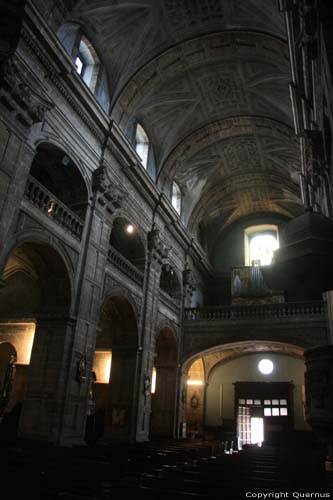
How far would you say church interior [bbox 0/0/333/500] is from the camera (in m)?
5.80

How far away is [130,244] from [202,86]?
6807 millimetres

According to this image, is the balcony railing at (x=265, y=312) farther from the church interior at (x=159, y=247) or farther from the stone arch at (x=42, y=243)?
the stone arch at (x=42, y=243)

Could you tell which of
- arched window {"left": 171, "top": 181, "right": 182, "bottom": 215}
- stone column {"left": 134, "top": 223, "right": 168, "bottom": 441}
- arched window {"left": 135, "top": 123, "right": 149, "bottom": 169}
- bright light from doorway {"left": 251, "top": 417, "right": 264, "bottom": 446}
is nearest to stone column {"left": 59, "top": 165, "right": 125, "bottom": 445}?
stone column {"left": 134, "top": 223, "right": 168, "bottom": 441}

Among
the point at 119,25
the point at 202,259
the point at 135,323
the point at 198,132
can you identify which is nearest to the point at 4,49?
the point at 119,25

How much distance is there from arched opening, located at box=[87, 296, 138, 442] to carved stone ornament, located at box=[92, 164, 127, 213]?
3.15 meters

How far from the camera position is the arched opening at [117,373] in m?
14.0

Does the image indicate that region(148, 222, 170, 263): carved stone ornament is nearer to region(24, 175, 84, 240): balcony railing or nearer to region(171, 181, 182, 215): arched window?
region(171, 181, 182, 215): arched window

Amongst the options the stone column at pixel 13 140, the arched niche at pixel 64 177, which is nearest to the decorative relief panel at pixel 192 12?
the arched niche at pixel 64 177

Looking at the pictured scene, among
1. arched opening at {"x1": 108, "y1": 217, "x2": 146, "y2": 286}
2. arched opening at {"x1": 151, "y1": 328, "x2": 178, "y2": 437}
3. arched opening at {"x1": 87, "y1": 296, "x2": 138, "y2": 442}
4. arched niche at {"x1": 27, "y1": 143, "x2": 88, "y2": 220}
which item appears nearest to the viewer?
arched niche at {"x1": 27, "y1": 143, "x2": 88, "y2": 220}

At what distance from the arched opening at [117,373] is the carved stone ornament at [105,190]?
10.3 ft

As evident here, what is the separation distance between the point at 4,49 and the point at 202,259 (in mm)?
15593

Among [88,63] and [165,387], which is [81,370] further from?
[88,63]

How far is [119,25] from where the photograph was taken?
1322cm

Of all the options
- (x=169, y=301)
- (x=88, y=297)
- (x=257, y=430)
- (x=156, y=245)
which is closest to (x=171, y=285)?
(x=169, y=301)
